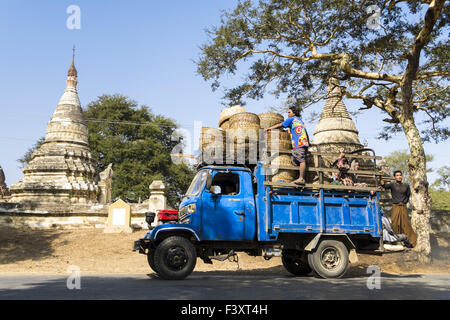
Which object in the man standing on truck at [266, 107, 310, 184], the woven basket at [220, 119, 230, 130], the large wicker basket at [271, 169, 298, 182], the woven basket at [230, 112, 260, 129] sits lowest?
the large wicker basket at [271, 169, 298, 182]

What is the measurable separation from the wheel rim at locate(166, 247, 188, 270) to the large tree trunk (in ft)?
26.0

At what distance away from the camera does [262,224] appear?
8.02 meters

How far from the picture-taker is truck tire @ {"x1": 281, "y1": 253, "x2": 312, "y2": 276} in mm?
9461

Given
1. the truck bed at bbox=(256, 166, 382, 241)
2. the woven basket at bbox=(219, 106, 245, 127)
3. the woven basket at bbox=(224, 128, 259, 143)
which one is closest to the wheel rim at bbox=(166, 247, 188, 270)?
the truck bed at bbox=(256, 166, 382, 241)

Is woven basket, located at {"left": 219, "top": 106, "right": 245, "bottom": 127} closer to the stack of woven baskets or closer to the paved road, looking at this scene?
the stack of woven baskets

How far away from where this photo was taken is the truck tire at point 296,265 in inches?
372

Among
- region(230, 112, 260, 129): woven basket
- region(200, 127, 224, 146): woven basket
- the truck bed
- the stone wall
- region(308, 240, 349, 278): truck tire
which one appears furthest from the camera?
the stone wall

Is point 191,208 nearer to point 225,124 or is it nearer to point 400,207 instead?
point 225,124

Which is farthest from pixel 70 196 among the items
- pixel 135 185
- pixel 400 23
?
pixel 400 23

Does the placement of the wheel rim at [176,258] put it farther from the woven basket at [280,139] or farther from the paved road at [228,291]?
the woven basket at [280,139]

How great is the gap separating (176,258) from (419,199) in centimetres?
839

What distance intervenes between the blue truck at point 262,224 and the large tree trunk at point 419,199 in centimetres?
404

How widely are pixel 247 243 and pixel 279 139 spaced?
11.7 ft

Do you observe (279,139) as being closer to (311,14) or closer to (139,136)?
(311,14)
